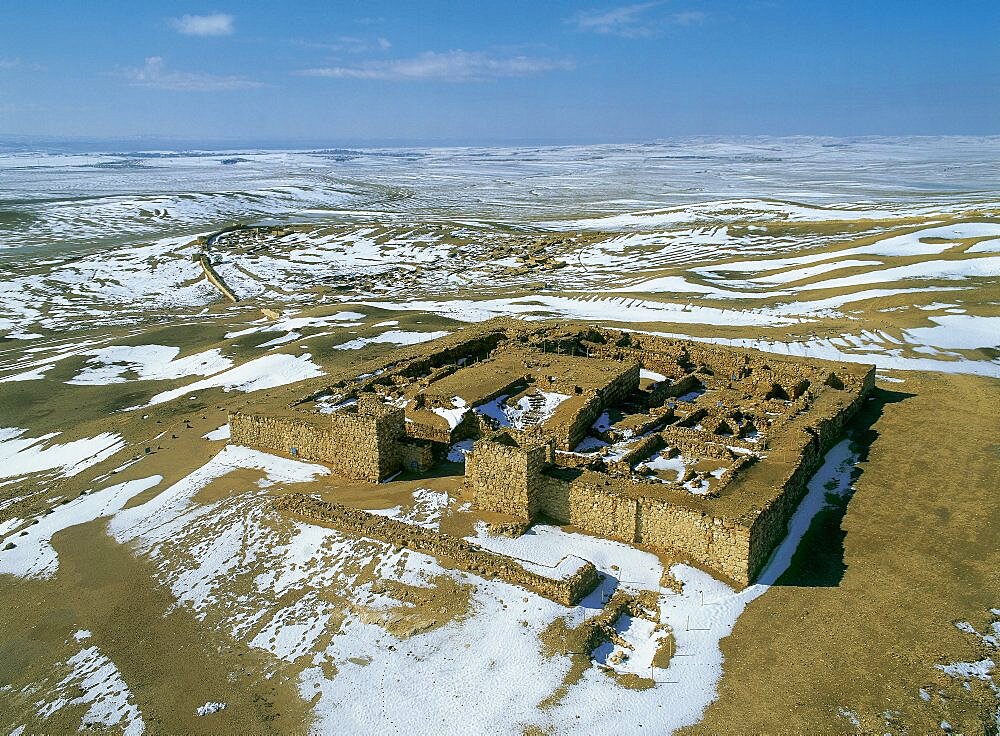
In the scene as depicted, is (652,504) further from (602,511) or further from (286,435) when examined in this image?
(286,435)

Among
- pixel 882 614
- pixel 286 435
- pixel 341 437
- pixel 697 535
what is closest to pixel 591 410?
pixel 697 535

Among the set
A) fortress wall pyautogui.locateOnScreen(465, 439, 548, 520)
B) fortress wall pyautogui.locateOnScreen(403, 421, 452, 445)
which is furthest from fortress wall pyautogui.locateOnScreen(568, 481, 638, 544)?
fortress wall pyautogui.locateOnScreen(403, 421, 452, 445)

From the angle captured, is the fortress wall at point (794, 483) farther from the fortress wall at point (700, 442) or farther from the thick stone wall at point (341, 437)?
the thick stone wall at point (341, 437)

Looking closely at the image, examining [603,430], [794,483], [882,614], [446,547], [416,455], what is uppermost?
[794,483]

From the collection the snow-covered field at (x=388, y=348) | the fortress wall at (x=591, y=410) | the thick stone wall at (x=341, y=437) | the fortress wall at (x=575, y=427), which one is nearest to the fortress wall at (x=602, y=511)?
the snow-covered field at (x=388, y=348)

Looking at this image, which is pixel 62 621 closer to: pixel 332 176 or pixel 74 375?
pixel 74 375

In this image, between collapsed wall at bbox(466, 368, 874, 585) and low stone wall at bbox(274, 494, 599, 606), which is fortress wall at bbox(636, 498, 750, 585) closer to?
collapsed wall at bbox(466, 368, 874, 585)
